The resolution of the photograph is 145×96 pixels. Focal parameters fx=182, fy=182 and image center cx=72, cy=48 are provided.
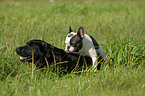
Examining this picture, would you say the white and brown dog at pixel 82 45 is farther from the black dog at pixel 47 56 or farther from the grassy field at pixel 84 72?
the grassy field at pixel 84 72

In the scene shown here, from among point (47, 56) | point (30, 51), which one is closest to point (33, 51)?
point (30, 51)

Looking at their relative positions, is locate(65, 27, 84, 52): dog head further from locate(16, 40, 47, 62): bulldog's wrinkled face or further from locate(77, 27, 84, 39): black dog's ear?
locate(16, 40, 47, 62): bulldog's wrinkled face

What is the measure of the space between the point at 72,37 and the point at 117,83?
5.52 feet

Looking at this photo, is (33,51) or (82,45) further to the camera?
(82,45)

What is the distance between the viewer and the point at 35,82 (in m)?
3.62

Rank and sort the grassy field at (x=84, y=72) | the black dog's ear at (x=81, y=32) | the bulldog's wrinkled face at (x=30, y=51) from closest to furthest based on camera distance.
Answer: the grassy field at (x=84, y=72), the bulldog's wrinkled face at (x=30, y=51), the black dog's ear at (x=81, y=32)

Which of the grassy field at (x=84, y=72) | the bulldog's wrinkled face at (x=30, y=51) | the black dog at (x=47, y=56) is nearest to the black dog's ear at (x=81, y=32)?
the black dog at (x=47, y=56)

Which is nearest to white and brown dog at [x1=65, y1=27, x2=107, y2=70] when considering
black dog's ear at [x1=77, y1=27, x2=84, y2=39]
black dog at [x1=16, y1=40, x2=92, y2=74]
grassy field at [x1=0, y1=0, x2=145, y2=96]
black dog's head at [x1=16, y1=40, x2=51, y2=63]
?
black dog's ear at [x1=77, y1=27, x2=84, y2=39]

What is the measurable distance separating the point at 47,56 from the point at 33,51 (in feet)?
1.09

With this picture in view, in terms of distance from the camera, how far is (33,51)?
12.8 ft

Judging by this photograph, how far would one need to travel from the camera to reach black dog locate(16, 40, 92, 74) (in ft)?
12.8

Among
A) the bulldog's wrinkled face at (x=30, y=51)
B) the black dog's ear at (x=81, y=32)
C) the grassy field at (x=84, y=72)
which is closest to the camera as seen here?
the grassy field at (x=84, y=72)

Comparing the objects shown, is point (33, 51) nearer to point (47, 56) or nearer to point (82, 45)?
point (47, 56)

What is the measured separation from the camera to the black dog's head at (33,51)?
12.8 ft
